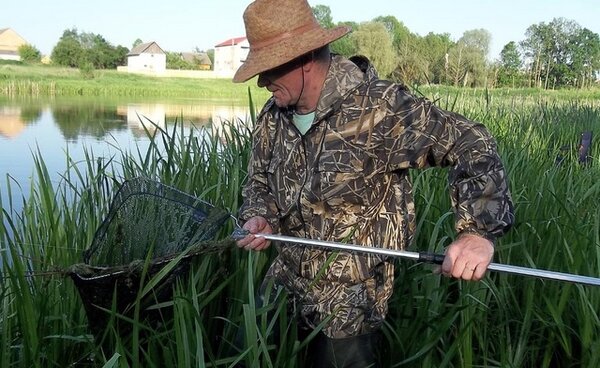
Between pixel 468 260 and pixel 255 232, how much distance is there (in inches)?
26.5

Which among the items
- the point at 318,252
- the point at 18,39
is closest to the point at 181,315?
the point at 318,252

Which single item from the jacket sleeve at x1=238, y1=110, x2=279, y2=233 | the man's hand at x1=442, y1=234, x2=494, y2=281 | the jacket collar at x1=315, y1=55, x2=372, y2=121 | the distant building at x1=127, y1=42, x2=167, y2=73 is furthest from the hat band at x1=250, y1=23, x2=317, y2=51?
the distant building at x1=127, y1=42, x2=167, y2=73

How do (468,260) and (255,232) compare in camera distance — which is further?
(255,232)

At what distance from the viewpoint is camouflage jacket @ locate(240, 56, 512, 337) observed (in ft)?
5.88

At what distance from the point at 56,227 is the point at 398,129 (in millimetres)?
1442

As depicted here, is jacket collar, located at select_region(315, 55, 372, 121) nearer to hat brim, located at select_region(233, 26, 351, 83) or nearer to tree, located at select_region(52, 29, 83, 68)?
hat brim, located at select_region(233, 26, 351, 83)

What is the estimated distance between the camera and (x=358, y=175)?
6.14ft

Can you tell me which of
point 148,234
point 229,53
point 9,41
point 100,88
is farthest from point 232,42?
point 148,234

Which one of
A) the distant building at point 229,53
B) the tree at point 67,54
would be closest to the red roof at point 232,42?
the distant building at point 229,53

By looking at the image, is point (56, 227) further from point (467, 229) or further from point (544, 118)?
point (544, 118)

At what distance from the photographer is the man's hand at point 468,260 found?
1.57 meters

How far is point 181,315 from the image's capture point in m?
1.61

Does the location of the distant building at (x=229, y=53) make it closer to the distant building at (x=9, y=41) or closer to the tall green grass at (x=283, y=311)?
the distant building at (x=9, y=41)

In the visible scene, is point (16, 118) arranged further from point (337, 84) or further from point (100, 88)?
point (100, 88)
